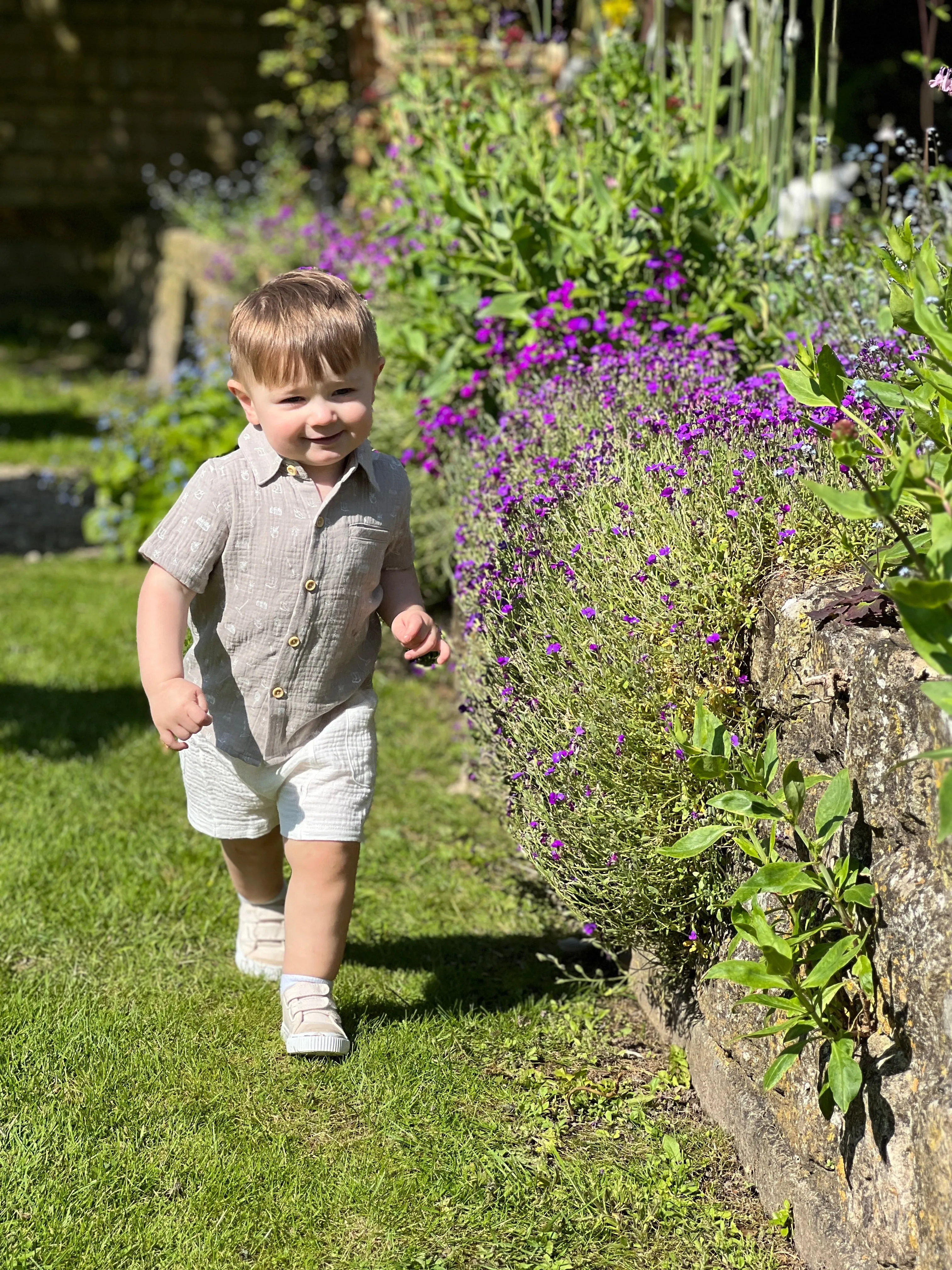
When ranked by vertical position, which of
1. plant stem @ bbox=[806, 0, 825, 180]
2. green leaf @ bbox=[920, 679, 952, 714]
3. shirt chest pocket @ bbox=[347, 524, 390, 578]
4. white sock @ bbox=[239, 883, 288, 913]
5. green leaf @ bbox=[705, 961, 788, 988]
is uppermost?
plant stem @ bbox=[806, 0, 825, 180]

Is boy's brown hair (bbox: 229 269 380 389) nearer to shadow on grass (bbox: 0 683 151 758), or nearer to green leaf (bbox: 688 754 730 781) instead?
green leaf (bbox: 688 754 730 781)

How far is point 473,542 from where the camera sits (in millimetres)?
3041

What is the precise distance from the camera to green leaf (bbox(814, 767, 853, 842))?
1847 mm

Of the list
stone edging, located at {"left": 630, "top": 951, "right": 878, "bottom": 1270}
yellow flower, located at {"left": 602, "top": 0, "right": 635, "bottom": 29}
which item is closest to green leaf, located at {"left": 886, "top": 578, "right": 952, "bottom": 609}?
stone edging, located at {"left": 630, "top": 951, "right": 878, "bottom": 1270}

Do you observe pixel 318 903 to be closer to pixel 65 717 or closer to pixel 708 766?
pixel 708 766

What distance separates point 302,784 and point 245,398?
0.73 meters

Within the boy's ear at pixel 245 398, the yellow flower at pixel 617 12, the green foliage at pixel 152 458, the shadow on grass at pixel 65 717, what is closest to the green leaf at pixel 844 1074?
the boy's ear at pixel 245 398

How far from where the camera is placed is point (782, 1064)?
73.9 inches

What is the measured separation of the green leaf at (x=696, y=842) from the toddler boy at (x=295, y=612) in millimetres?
637

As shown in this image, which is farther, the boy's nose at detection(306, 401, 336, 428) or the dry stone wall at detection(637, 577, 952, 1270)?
the boy's nose at detection(306, 401, 336, 428)

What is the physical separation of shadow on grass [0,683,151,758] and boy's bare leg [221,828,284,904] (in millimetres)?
1261

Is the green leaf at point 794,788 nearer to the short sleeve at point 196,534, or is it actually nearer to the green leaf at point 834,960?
the green leaf at point 834,960

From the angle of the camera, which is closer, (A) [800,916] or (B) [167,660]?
(A) [800,916]

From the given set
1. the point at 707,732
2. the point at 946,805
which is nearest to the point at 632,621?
the point at 707,732
